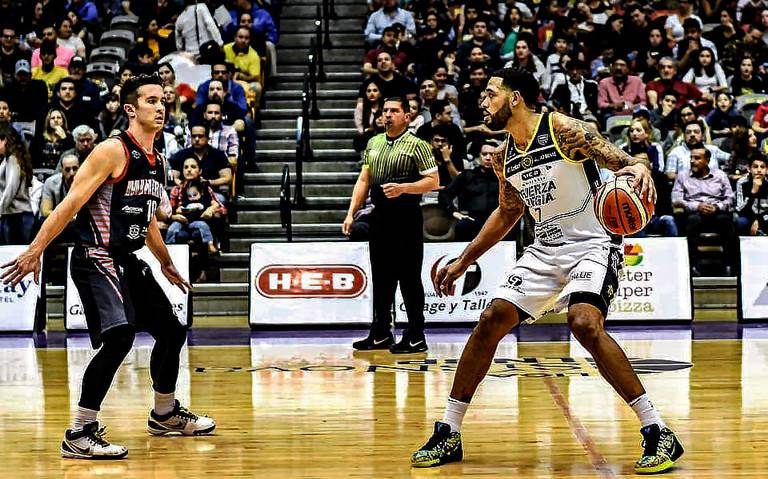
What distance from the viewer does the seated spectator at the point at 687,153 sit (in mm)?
14344

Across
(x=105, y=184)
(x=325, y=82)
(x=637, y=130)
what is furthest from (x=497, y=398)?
(x=325, y=82)

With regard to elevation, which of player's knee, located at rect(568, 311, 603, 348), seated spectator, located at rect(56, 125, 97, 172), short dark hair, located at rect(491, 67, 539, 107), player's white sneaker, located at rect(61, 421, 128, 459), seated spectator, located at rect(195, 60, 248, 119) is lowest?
player's white sneaker, located at rect(61, 421, 128, 459)

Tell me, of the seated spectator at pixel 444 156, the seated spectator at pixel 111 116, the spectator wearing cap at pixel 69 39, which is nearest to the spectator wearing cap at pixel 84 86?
the seated spectator at pixel 111 116

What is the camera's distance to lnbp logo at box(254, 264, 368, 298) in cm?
1255

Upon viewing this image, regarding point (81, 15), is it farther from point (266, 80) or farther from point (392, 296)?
point (392, 296)

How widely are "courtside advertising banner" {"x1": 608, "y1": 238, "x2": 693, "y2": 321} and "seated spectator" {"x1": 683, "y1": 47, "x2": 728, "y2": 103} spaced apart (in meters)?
4.95

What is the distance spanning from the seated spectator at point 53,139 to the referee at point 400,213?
19.4 feet

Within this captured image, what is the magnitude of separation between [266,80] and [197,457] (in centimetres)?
1189

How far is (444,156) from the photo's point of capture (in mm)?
Answer: 14031

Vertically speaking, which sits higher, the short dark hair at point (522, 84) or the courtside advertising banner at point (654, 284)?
the short dark hair at point (522, 84)

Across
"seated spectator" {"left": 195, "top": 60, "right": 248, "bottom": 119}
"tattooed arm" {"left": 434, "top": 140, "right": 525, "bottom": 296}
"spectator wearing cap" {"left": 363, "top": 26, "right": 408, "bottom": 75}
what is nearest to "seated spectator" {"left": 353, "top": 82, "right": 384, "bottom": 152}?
"spectator wearing cap" {"left": 363, "top": 26, "right": 408, "bottom": 75}

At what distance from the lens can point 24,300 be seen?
12.3 meters

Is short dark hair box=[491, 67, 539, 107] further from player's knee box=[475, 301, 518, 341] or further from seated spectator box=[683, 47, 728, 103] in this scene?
seated spectator box=[683, 47, 728, 103]

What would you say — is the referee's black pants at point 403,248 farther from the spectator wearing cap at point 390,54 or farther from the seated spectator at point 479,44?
the seated spectator at point 479,44
